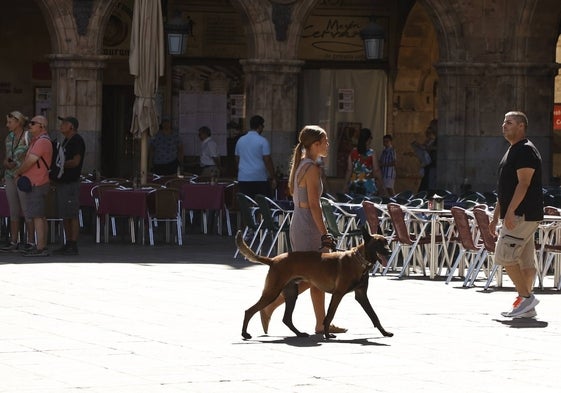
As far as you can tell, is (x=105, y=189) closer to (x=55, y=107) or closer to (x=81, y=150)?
(x=81, y=150)

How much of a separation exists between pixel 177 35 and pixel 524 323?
607 inches

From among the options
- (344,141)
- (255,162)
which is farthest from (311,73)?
(255,162)

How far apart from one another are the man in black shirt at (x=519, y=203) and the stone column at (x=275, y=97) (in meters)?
14.0

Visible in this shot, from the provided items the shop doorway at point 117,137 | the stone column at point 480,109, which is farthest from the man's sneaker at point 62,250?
the shop doorway at point 117,137

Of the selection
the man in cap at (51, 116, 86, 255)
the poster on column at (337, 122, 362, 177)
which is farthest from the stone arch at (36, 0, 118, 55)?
the man in cap at (51, 116, 86, 255)

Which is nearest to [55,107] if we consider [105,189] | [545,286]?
[105,189]

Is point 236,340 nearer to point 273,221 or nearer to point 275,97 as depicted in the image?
point 273,221

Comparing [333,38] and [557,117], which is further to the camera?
[557,117]

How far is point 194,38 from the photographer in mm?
30766

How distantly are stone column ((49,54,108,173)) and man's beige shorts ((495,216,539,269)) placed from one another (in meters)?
14.4

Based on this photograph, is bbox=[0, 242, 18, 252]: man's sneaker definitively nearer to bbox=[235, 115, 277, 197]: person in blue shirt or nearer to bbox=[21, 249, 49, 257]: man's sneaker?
bbox=[21, 249, 49, 257]: man's sneaker

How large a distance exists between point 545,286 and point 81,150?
597 centimetres

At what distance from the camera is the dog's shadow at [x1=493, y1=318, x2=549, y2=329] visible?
13.1 meters

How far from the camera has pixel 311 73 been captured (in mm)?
31297
